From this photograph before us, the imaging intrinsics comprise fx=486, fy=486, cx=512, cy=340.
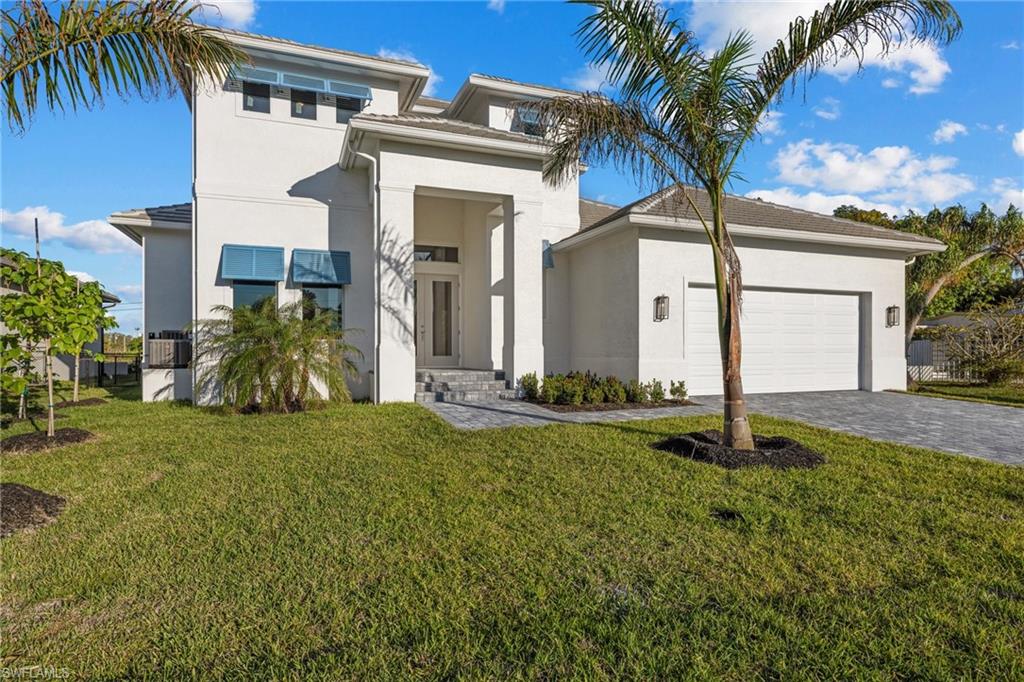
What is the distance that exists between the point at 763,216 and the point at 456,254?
28.2 feet

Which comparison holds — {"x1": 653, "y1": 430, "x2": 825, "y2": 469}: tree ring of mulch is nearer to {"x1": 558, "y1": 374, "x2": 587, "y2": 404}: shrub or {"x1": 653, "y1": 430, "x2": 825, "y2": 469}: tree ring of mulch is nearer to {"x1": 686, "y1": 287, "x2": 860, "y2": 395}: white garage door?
{"x1": 558, "y1": 374, "x2": 587, "y2": 404}: shrub

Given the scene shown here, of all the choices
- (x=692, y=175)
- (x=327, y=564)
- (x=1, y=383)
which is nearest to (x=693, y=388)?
(x=692, y=175)

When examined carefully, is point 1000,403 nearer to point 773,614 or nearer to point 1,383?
point 773,614

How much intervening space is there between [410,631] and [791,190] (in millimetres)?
24356

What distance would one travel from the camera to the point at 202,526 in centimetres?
415

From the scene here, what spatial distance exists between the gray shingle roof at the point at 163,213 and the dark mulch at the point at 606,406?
11.0m

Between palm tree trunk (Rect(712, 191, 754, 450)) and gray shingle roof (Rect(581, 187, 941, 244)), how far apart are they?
5.35 metres

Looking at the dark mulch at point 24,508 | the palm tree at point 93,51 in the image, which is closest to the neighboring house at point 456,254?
the palm tree at point 93,51

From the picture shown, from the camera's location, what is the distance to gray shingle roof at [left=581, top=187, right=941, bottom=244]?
11953 mm

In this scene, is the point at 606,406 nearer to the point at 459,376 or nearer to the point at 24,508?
the point at 459,376

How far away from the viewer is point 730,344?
615 cm

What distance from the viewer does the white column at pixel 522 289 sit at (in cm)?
1141

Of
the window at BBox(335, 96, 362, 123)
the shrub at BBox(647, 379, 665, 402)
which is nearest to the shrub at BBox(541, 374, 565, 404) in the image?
the shrub at BBox(647, 379, 665, 402)

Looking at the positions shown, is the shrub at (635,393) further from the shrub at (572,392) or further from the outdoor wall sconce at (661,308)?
the outdoor wall sconce at (661,308)
